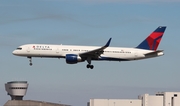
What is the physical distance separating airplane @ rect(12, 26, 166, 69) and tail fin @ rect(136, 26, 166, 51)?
9.98 feet

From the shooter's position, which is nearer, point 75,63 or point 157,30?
point 75,63

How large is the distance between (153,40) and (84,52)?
20385mm

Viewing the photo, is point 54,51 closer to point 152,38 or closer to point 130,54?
point 130,54

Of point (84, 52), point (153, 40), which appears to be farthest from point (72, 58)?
point (153, 40)

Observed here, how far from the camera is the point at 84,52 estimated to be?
118375mm

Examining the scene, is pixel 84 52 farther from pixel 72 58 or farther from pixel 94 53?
pixel 72 58

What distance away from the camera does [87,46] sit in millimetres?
122000

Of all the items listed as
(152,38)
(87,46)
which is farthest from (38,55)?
(152,38)

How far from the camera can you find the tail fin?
417ft

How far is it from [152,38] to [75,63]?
76.7 feet

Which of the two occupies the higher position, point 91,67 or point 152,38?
point 152,38

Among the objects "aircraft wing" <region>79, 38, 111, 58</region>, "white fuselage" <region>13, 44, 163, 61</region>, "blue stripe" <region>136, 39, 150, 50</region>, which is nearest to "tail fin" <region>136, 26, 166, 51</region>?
"blue stripe" <region>136, 39, 150, 50</region>

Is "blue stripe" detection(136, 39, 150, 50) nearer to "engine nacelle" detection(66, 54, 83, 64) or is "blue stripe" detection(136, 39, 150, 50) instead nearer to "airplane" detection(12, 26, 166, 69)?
"airplane" detection(12, 26, 166, 69)

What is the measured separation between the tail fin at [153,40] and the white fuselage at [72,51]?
13.4ft
